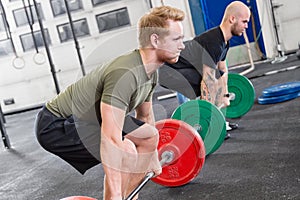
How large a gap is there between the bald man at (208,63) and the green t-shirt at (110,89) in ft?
3.26

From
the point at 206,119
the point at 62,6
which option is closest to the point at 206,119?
the point at 206,119

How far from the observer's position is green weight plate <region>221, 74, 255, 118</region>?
2820 mm

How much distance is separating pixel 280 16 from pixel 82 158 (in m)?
5.28

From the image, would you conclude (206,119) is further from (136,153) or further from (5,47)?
(5,47)

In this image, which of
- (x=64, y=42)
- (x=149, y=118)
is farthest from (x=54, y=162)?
(x=64, y=42)

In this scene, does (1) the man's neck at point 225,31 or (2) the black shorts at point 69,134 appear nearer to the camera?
(2) the black shorts at point 69,134

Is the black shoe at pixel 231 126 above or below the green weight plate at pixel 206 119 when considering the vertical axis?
below

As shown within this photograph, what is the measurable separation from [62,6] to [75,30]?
1.67ft

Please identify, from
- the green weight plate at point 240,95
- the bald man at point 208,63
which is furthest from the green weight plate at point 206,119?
the green weight plate at point 240,95

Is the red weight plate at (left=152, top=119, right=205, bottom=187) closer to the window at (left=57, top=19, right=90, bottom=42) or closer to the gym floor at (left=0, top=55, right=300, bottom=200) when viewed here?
the gym floor at (left=0, top=55, right=300, bottom=200)

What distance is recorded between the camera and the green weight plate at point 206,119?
2.07 m

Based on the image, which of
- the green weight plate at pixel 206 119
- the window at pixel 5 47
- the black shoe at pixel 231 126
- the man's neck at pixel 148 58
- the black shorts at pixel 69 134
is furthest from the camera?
the window at pixel 5 47

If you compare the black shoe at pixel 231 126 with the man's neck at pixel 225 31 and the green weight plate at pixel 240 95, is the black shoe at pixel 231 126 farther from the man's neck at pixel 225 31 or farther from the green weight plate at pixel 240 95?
the man's neck at pixel 225 31

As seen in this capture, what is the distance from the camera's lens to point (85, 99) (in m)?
1.31
